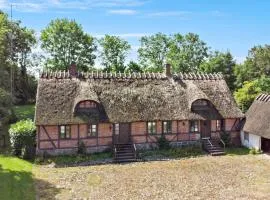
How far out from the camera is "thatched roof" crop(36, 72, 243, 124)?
98.6 ft

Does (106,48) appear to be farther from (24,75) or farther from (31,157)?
(31,157)

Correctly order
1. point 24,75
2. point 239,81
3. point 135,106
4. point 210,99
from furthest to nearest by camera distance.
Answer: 1. point 24,75
2. point 239,81
3. point 210,99
4. point 135,106

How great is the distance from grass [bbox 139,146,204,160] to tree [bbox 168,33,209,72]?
98.4ft

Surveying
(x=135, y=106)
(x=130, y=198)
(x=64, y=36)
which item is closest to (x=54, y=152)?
(x=135, y=106)

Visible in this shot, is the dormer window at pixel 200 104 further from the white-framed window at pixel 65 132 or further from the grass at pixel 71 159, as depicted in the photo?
the white-framed window at pixel 65 132

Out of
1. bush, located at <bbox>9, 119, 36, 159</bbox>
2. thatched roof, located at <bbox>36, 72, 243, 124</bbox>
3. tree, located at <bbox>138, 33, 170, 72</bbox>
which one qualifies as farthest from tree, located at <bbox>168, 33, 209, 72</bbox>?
bush, located at <bbox>9, 119, 36, 159</bbox>

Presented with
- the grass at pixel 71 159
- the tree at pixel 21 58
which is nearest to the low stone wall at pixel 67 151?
the grass at pixel 71 159

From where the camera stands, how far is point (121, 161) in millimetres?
28906

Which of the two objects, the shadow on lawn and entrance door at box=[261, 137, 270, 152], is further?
entrance door at box=[261, 137, 270, 152]

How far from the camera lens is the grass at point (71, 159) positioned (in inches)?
1110

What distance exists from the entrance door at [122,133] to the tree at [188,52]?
30.5m

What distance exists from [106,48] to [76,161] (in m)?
33.8

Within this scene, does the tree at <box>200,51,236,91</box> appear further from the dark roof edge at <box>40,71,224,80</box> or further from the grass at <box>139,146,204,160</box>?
the grass at <box>139,146,204,160</box>

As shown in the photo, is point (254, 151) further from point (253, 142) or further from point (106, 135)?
point (106, 135)
